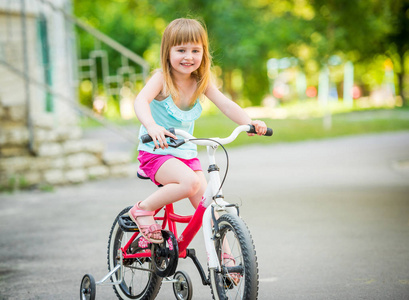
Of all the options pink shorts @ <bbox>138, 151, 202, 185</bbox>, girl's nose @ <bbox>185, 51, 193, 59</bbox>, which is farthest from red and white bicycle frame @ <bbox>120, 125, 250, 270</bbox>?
girl's nose @ <bbox>185, 51, 193, 59</bbox>

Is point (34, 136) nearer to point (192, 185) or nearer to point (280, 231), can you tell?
point (280, 231)

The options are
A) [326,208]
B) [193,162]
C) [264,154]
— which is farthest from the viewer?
[264,154]

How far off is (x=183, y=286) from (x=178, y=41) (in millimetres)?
1467

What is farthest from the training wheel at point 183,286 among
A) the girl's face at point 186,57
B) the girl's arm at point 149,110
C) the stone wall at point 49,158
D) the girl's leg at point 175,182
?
the stone wall at point 49,158

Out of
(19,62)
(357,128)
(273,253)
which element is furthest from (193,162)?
(357,128)

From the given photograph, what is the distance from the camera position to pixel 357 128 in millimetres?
20781

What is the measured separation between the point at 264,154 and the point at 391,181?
184 inches

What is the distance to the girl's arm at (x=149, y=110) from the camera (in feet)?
11.5

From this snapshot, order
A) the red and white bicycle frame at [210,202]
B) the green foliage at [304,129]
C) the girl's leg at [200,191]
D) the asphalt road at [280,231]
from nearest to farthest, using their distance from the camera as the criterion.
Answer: the red and white bicycle frame at [210,202], the girl's leg at [200,191], the asphalt road at [280,231], the green foliage at [304,129]

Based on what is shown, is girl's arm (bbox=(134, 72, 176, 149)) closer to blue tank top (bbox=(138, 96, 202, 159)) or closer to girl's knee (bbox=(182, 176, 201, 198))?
blue tank top (bbox=(138, 96, 202, 159))

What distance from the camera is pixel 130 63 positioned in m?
32.1

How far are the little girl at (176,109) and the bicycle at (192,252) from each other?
136mm

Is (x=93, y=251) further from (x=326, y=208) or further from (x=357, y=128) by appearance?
(x=357, y=128)

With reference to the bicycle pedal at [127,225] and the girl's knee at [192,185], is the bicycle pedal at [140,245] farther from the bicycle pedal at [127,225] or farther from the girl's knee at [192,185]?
the girl's knee at [192,185]
